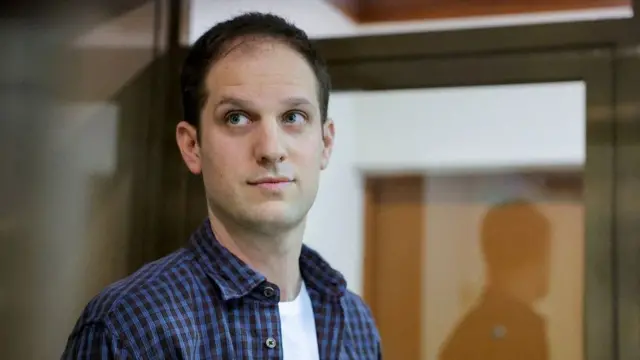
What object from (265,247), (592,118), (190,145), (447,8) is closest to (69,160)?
(190,145)

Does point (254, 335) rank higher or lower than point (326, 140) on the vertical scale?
lower

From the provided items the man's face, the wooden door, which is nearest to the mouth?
the man's face

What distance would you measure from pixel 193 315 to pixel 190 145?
0.78 feet

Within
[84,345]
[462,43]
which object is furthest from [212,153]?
[462,43]

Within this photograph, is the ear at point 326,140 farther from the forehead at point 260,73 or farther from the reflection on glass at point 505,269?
the reflection on glass at point 505,269

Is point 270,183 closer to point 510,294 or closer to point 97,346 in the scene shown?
point 97,346

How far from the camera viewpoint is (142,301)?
3.10 ft

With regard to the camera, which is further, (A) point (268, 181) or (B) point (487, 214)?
(B) point (487, 214)

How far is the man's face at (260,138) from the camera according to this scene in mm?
1007

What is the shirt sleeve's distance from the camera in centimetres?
90

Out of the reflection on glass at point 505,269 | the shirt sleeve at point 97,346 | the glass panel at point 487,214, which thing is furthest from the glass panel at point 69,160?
the reflection on glass at point 505,269

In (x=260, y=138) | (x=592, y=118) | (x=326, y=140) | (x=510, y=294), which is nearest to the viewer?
(x=260, y=138)

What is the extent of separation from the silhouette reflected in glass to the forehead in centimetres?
68

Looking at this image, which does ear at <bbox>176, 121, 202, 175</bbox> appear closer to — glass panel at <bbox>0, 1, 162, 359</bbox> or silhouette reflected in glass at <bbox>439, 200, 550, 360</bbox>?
glass panel at <bbox>0, 1, 162, 359</bbox>
